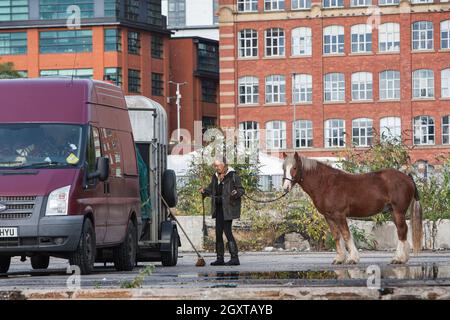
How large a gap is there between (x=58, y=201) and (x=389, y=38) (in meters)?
87.4

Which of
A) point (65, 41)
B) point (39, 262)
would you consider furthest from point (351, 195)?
point (65, 41)

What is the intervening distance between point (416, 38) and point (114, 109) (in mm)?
84455

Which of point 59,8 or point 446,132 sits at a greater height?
point 59,8

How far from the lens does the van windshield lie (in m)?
18.7

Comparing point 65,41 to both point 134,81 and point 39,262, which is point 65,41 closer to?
point 134,81

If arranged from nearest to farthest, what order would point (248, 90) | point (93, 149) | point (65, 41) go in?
1. point (93, 149)
2. point (248, 90)
3. point (65, 41)

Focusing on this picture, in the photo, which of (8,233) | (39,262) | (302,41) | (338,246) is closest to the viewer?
(8,233)

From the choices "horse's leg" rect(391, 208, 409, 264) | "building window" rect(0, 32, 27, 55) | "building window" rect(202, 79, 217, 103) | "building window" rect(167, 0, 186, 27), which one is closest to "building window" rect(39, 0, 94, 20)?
"building window" rect(0, 32, 27, 55)

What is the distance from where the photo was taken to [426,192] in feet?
104

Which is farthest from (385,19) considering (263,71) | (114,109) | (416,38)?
(114,109)

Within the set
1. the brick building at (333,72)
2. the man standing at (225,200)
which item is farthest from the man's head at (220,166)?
the brick building at (333,72)

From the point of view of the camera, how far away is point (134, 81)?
11725 cm

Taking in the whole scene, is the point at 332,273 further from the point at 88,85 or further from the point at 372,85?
the point at 372,85

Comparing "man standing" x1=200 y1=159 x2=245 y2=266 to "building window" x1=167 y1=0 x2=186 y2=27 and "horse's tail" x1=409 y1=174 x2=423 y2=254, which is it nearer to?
"horse's tail" x1=409 y1=174 x2=423 y2=254
